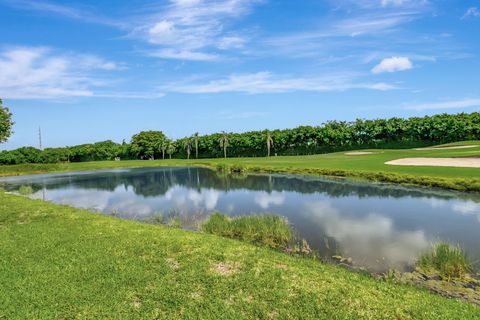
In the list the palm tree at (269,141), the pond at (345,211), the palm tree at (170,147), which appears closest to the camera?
the pond at (345,211)

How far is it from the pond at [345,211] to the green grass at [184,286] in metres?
3.91

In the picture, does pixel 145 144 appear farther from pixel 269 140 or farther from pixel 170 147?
pixel 269 140

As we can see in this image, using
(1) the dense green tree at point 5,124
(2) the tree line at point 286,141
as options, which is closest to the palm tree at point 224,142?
(2) the tree line at point 286,141

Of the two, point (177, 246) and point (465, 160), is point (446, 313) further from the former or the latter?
point (465, 160)

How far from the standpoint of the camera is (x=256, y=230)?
19.1m

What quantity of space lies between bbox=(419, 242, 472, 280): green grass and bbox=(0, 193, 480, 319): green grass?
8.41 ft

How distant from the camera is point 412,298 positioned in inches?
390

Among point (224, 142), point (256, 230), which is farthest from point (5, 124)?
point (224, 142)

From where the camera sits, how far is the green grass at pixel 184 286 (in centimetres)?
889

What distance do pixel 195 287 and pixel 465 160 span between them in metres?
49.0

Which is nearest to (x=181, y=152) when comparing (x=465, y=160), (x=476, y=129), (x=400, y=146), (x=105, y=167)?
(x=105, y=167)

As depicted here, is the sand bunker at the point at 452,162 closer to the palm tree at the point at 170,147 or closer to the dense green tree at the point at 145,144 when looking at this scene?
the palm tree at the point at 170,147

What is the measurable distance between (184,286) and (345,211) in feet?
59.0

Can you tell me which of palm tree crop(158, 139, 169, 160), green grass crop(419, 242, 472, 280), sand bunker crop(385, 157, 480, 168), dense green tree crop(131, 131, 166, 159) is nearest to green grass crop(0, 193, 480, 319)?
green grass crop(419, 242, 472, 280)
